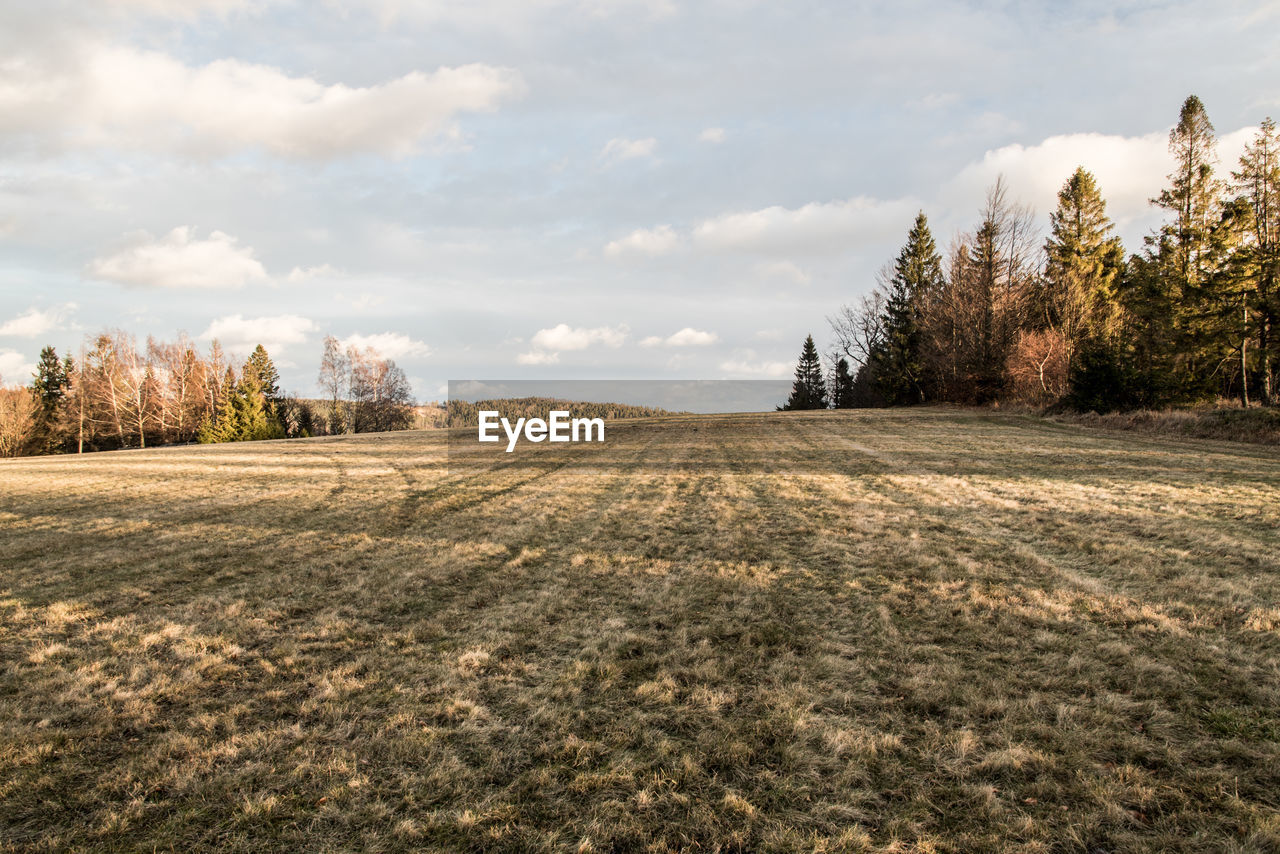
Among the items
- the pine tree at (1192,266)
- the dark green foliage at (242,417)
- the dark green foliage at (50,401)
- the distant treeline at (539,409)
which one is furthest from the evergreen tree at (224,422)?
the pine tree at (1192,266)

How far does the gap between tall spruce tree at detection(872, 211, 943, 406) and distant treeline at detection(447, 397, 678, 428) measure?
19.7 meters

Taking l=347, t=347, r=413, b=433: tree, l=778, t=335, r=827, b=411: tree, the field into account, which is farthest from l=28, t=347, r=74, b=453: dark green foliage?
l=778, t=335, r=827, b=411: tree

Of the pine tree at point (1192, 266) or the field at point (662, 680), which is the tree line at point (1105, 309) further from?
the field at point (662, 680)

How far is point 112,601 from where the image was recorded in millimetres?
6590

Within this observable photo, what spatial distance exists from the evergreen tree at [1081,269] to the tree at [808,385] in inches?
1195

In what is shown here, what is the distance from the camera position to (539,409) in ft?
112

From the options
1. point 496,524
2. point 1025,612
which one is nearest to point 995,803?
point 1025,612

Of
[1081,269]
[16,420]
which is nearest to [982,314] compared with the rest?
[1081,269]

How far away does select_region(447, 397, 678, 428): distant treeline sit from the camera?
1321 inches

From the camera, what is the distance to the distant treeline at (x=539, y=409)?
1321 inches

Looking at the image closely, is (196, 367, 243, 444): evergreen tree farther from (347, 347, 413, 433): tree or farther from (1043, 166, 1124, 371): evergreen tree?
(1043, 166, 1124, 371): evergreen tree

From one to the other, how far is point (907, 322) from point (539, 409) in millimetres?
33820

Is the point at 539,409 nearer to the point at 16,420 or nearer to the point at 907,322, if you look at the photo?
the point at 907,322

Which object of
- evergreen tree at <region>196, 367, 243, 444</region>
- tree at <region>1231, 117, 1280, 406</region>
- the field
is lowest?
the field
